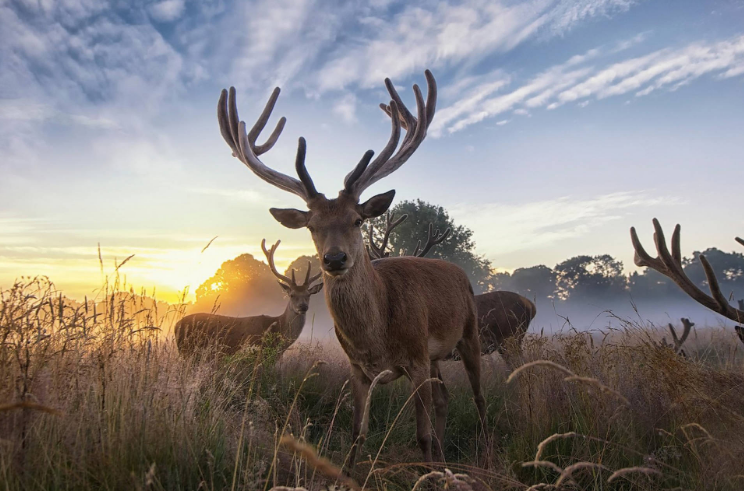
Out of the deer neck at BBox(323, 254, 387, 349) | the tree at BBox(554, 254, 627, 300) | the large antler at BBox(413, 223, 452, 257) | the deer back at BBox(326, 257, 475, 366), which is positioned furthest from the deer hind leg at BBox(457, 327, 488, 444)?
the tree at BBox(554, 254, 627, 300)

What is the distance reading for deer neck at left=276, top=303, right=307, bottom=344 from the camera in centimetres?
1087

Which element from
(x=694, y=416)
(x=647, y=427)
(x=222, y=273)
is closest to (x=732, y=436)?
(x=694, y=416)

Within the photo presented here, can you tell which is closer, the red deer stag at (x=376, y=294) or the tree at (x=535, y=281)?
the red deer stag at (x=376, y=294)

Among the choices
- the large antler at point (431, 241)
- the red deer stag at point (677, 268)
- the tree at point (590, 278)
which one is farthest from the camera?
the tree at point (590, 278)

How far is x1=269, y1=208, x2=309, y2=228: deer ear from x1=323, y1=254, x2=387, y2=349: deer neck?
2.17ft

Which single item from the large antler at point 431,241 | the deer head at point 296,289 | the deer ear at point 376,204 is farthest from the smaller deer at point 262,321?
the deer ear at point 376,204

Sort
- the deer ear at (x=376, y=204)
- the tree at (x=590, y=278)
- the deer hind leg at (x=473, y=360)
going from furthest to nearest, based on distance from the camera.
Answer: the tree at (x=590, y=278)
the deer hind leg at (x=473, y=360)
the deer ear at (x=376, y=204)

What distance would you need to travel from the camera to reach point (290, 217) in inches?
195

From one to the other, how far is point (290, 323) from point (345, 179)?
21.6 ft

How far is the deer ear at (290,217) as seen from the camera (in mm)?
4906

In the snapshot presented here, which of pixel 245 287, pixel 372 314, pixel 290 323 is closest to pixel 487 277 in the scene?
pixel 245 287

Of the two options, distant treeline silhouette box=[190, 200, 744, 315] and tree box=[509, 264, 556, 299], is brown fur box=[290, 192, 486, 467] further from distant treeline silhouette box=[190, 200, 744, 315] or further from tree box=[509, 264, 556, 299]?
tree box=[509, 264, 556, 299]

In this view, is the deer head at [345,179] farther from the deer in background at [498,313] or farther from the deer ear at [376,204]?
the deer in background at [498,313]

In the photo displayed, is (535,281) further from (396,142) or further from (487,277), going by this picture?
(396,142)
